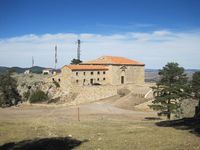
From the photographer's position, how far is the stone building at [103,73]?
3078 inches

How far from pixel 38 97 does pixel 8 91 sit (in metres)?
11.0

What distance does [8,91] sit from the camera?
86062 millimetres

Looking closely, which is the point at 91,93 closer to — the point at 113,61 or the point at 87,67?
the point at 87,67

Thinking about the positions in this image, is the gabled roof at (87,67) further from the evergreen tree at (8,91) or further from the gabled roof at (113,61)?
the evergreen tree at (8,91)

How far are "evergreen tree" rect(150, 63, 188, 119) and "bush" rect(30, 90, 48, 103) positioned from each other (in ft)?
130

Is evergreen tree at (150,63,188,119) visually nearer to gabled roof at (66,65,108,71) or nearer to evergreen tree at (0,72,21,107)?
gabled roof at (66,65,108,71)

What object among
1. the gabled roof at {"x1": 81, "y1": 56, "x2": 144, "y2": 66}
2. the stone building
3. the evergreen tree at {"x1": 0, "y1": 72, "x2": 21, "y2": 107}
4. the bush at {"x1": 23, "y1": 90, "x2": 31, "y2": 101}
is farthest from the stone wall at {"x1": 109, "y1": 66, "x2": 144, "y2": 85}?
the evergreen tree at {"x1": 0, "y1": 72, "x2": 21, "y2": 107}

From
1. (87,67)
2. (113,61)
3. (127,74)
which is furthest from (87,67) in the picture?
(127,74)

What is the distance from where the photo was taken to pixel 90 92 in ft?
241

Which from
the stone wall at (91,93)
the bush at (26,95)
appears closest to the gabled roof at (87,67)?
the stone wall at (91,93)

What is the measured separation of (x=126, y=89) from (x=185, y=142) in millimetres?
54577

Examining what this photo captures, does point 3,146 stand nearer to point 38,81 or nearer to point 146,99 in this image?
point 146,99

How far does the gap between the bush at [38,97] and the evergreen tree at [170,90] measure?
39.8 meters

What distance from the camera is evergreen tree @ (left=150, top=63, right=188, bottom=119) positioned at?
44.2 meters
